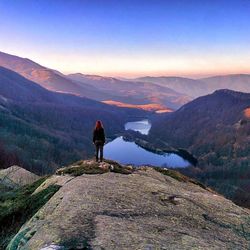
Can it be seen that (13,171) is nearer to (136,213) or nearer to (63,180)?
(63,180)

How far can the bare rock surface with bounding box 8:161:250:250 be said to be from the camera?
70.9ft

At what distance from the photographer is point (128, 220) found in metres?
25.4

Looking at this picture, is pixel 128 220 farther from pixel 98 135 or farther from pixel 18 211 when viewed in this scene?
pixel 98 135

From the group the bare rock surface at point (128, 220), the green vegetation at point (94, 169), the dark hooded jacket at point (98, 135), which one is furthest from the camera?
A: the dark hooded jacket at point (98, 135)

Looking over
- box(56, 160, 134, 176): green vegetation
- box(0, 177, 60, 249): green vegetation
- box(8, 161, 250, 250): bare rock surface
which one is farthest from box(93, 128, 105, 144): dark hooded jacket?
box(0, 177, 60, 249): green vegetation

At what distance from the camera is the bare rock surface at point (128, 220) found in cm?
2161

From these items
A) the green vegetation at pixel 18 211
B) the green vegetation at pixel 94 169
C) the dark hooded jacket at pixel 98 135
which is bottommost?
the green vegetation at pixel 18 211

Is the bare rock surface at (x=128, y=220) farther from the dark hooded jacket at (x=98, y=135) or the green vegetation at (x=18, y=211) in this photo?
the dark hooded jacket at (x=98, y=135)

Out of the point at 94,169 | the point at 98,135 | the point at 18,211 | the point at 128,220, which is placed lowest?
the point at 18,211

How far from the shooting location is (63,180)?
37906 mm

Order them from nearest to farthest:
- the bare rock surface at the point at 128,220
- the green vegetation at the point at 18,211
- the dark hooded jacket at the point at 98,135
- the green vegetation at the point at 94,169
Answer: the bare rock surface at the point at 128,220 < the green vegetation at the point at 18,211 < the green vegetation at the point at 94,169 < the dark hooded jacket at the point at 98,135

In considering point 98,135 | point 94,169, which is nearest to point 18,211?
point 94,169

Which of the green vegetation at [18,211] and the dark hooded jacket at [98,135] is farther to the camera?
the dark hooded jacket at [98,135]

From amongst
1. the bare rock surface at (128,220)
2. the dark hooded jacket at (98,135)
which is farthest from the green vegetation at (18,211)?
the dark hooded jacket at (98,135)
